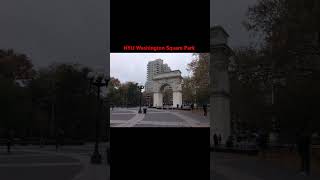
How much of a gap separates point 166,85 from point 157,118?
995 mm

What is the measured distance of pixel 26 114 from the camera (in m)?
53.6

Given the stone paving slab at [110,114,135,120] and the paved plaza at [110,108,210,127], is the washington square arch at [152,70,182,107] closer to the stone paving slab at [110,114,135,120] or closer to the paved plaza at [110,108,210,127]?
the paved plaza at [110,108,210,127]

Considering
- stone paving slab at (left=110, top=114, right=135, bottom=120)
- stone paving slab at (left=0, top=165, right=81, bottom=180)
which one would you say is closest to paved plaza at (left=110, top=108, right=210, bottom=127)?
stone paving slab at (left=110, top=114, right=135, bottom=120)

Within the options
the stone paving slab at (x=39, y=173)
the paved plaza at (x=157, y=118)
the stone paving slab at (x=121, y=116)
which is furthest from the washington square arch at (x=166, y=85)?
the stone paving slab at (x=39, y=173)

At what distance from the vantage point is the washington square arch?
633 cm

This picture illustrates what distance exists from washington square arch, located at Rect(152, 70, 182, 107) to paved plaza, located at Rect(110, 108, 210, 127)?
0.44 metres

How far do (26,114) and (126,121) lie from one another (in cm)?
4984

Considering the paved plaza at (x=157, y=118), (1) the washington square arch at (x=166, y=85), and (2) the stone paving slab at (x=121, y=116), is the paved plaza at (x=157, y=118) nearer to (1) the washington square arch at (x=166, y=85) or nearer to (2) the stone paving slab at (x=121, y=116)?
(2) the stone paving slab at (x=121, y=116)

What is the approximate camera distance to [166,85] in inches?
261

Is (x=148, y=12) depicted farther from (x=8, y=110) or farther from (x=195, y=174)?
(x=8, y=110)

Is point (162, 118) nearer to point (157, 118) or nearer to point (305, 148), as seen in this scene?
point (157, 118)

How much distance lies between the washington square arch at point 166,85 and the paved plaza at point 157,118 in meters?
0.44

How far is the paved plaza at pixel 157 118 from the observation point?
5477 millimetres

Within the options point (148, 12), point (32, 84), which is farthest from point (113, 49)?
point (32, 84)
